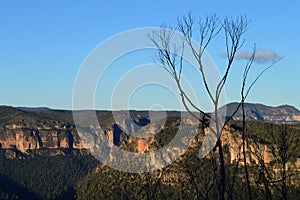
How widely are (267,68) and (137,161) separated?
148475 mm

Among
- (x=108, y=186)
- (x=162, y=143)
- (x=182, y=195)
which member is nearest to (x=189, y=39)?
(x=182, y=195)

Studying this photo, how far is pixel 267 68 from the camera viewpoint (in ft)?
57.1

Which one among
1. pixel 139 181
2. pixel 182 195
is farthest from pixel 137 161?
pixel 182 195

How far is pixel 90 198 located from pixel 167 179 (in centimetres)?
3117

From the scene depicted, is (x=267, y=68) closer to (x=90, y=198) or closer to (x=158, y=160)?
(x=158, y=160)

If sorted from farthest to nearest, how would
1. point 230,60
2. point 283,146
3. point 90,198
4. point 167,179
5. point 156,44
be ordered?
point 90,198 < point 167,179 < point 283,146 < point 156,44 < point 230,60

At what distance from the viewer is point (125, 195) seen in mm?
149750

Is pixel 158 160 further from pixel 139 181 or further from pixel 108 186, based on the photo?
pixel 108 186

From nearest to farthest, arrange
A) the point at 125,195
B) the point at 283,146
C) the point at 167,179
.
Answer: the point at 283,146 < the point at 125,195 < the point at 167,179

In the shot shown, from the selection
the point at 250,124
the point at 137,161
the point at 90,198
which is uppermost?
the point at 250,124

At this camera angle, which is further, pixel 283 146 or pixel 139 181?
pixel 139 181

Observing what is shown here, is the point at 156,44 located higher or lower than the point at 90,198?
higher

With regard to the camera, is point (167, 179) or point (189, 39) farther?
point (167, 179)

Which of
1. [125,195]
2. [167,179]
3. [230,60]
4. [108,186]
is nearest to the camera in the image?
[230,60]
